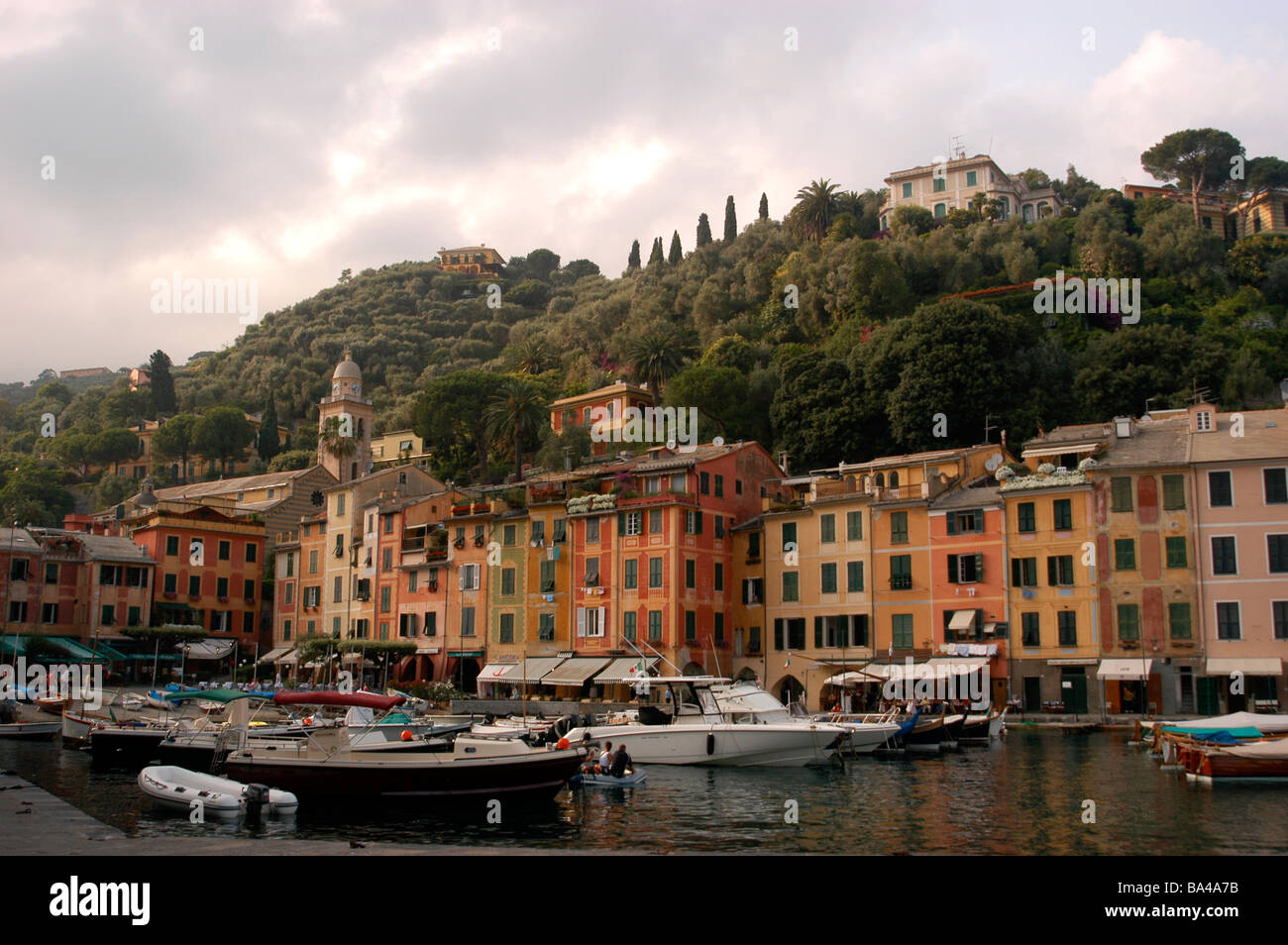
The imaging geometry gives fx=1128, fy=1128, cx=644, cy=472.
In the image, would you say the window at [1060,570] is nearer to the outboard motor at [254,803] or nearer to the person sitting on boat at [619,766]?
the person sitting on boat at [619,766]

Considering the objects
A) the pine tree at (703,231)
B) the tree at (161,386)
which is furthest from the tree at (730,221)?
the tree at (161,386)

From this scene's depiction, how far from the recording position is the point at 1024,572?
5516cm

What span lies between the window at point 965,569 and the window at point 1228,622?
1063 centimetres

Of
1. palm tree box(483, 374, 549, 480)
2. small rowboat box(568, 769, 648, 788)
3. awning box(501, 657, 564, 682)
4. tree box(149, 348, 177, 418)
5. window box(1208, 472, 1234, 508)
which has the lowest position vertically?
small rowboat box(568, 769, 648, 788)

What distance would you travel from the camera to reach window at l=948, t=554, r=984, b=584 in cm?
5628

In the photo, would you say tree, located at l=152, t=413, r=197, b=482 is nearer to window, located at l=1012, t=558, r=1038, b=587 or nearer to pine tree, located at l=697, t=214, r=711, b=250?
pine tree, located at l=697, t=214, r=711, b=250

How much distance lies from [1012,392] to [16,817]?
69.1m

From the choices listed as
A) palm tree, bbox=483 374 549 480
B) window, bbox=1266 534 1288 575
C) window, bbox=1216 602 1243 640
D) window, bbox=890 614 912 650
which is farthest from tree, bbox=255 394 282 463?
window, bbox=1266 534 1288 575

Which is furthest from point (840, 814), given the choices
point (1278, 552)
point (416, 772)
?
point (1278, 552)

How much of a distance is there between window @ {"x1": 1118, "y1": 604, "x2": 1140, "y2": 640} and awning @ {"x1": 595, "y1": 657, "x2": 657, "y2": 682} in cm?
2246

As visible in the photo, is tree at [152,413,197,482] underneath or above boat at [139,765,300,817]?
above
